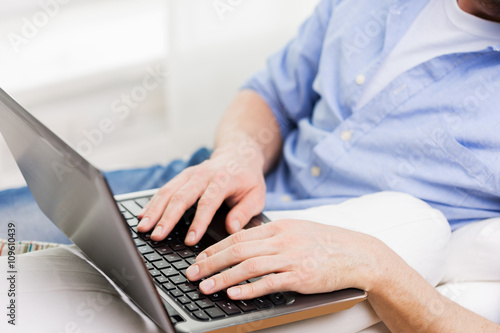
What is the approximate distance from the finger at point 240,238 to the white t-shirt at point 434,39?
44cm

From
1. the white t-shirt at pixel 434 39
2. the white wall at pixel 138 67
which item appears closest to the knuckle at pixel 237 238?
the white t-shirt at pixel 434 39

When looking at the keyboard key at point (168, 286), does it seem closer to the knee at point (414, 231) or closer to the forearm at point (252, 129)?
the knee at point (414, 231)

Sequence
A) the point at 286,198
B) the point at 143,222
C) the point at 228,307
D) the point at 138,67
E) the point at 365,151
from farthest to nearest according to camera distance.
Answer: the point at 138,67
the point at 286,198
the point at 365,151
the point at 143,222
the point at 228,307

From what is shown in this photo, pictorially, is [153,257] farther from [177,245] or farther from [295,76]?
[295,76]

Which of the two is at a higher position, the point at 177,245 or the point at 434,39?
the point at 434,39

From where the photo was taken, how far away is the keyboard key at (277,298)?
0.86 meters

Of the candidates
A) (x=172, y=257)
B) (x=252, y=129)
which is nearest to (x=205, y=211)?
(x=172, y=257)

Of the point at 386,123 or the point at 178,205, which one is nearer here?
the point at 178,205

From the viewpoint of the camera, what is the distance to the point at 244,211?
3.60 ft

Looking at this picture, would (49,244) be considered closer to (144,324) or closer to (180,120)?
(144,324)

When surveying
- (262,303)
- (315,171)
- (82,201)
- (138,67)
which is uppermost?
(82,201)

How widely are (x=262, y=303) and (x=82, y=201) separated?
277mm

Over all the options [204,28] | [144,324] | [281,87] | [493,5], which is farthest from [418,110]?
[204,28]

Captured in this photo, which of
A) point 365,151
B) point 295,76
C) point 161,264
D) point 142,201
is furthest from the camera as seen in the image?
point 295,76
